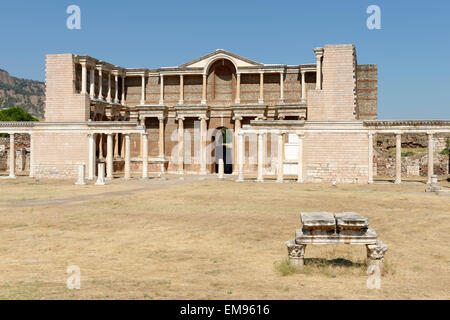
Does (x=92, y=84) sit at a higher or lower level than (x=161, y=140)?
higher

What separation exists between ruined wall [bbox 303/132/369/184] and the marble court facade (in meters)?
0.08

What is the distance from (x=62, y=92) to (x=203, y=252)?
35.7 meters

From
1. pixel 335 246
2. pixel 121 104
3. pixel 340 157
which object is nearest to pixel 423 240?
pixel 335 246

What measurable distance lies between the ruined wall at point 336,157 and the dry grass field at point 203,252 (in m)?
13.3

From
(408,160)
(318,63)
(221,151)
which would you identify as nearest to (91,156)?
(318,63)

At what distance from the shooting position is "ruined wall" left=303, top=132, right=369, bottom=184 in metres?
33.7

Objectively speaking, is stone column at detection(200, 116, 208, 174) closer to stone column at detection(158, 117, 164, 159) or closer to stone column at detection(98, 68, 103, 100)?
stone column at detection(158, 117, 164, 159)

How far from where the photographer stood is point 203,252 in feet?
35.1

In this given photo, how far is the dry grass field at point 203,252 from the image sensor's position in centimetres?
739

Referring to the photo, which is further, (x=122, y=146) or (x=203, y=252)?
(x=122, y=146)

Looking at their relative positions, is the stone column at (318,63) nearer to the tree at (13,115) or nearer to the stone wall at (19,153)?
the stone wall at (19,153)

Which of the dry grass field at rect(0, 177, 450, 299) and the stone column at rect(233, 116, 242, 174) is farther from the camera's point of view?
the stone column at rect(233, 116, 242, 174)

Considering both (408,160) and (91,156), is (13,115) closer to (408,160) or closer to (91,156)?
(91,156)

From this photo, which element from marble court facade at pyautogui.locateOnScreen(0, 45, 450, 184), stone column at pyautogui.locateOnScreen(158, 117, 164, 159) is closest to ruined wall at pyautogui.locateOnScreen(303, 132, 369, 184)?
marble court facade at pyautogui.locateOnScreen(0, 45, 450, 184)
